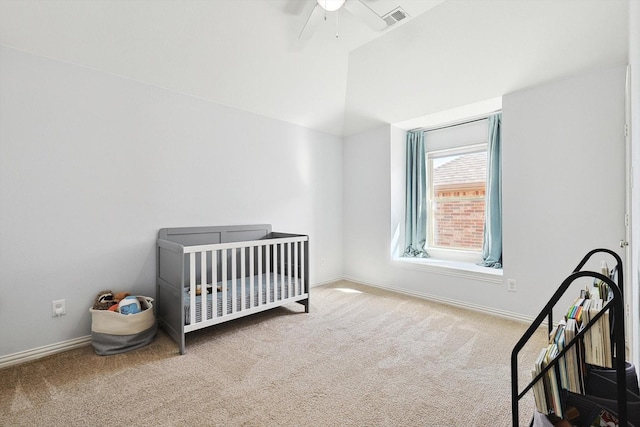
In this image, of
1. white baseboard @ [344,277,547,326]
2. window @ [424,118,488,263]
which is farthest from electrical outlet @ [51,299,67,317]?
window @ [424,118,488,263]

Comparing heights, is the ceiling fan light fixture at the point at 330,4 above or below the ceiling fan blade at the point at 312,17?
below

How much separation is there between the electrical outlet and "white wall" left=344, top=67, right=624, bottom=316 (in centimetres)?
352

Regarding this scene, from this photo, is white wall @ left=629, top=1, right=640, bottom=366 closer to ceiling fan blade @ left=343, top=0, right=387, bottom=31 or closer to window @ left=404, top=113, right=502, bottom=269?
ceiling fan blade @ left=343, top=0, right=387, bottom=31

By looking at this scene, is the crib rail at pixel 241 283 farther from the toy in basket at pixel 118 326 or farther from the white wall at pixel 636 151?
the white wall at pixel 636 151

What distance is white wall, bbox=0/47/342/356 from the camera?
2.04 metres

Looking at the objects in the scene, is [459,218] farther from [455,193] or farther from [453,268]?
[453,268]

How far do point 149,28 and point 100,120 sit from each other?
848 millimetres

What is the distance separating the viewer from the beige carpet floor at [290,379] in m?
1.50

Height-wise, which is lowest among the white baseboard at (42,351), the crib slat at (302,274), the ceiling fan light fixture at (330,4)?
the white baseboard at (42,351)

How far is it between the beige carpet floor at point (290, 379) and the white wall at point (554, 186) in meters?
0.49

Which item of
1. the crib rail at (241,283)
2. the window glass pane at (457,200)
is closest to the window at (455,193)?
the window glass pane at (457,200)

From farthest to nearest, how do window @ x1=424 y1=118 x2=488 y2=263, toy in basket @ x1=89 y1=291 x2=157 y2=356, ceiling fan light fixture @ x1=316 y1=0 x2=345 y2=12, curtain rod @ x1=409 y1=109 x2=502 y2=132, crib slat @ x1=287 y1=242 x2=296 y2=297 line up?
window @ x1=424 y1=118 x2=488 y2=263, curtain rod @ x1=409 y1=109 x2=502 y2=132, crib slat @ x1=287 y1=242 x2=296 y2=297, toy in basket @ x1=89 y1=291 x2=157 y2=356, ceiling fan light fixture @ x1=316 y1=0 x2=345 y2=12

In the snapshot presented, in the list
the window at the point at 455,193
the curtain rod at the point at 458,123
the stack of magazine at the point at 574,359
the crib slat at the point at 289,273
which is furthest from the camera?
the curtain rod at the point at 458,123

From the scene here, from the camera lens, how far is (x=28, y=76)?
209cm
